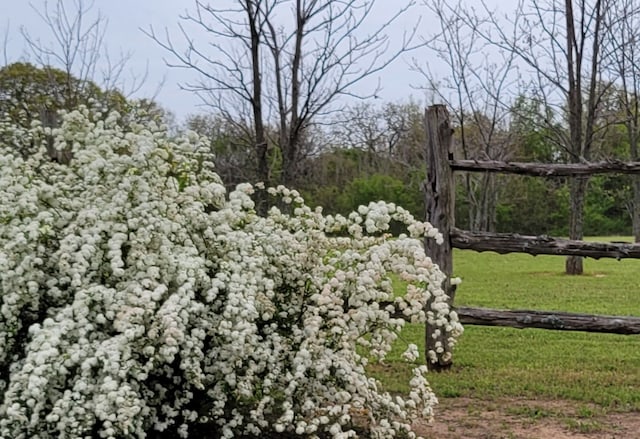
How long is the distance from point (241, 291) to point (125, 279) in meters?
0.55

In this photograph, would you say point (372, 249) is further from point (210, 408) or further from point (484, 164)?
point (484, 164)

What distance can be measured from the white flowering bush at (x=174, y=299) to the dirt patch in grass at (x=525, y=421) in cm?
42

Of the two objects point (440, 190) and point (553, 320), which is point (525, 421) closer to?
point (553, 320)

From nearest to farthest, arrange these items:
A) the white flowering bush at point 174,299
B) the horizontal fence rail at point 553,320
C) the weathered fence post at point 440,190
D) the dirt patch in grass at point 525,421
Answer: the white flowering bush at point 174,299 → the dirt patch in grass at point 525,421 → the horizontal fence rail at point 553,320 → the weathered fence post at point 440,190

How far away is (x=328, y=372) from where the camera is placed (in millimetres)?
3340

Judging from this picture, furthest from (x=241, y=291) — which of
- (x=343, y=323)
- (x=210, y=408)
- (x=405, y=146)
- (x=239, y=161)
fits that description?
(x=405, y=146)

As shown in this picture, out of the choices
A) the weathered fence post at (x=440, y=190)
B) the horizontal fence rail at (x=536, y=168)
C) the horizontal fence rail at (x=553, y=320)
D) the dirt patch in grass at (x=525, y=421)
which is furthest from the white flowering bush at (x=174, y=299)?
the horizontal fence rail at (x=536, y=168)

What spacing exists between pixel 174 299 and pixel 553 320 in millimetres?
2738

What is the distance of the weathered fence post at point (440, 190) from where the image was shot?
16.5 feet

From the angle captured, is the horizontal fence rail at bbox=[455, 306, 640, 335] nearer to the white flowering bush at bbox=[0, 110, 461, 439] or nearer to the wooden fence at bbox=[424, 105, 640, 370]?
the wooden fence at bbox=[424, 105, 640, 370]

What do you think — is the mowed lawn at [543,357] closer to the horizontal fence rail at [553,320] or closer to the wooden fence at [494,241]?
the wooden fence at [494,241]

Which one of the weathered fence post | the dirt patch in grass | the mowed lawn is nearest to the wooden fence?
the weathered fence post

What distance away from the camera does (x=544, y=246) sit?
15.5 feet

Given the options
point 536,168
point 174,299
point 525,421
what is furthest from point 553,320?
point 174,299
